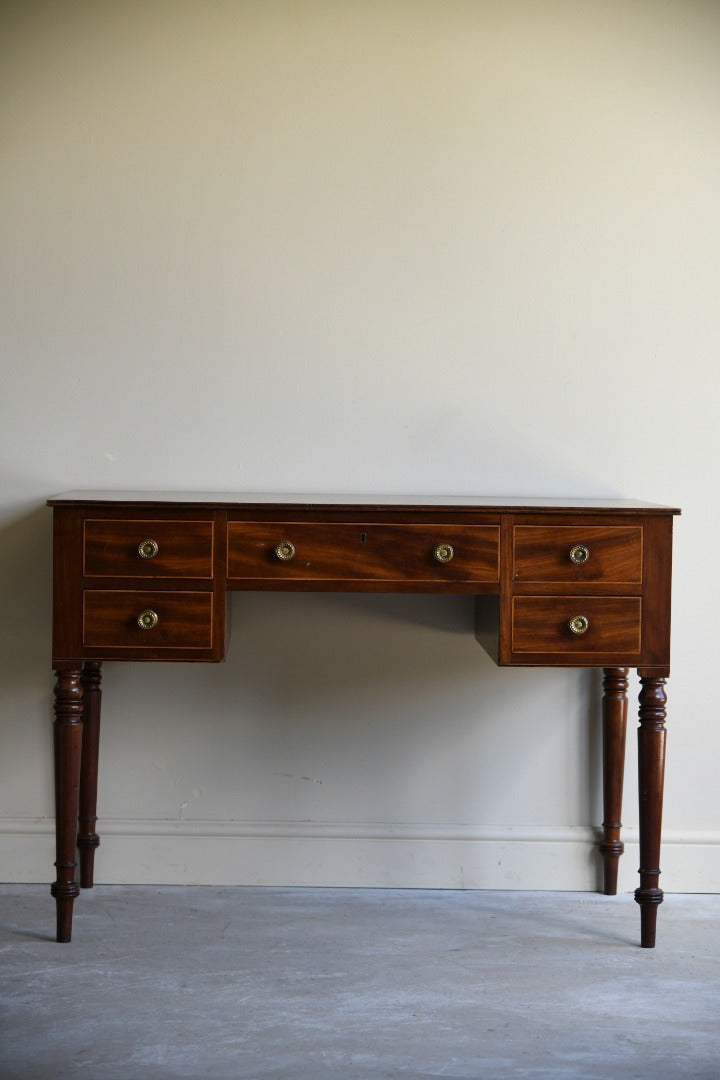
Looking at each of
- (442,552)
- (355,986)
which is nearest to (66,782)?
(355,986)

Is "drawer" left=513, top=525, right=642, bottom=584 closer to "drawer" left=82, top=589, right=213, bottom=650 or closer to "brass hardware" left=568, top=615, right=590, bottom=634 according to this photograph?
"brass hardware" left=568, top=615, right=590, bottom=634

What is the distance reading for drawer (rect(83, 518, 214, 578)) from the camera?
8.27ft

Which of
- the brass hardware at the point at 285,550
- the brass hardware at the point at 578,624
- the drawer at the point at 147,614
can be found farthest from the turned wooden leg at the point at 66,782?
the brass hardware at the point at 578,624

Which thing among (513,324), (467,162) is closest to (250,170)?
(467,162)

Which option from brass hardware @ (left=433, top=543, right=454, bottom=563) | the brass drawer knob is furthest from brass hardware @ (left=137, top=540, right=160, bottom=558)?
brass hardware @ (left=433, top=543, right=454, bottom=563)

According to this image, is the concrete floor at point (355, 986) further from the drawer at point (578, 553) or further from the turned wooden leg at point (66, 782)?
the drawer at point (578, 553)

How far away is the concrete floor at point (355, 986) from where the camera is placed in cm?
205

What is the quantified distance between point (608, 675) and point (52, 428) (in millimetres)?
1524

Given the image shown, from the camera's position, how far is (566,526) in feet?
8.32

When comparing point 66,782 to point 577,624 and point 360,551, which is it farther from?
point 577,624

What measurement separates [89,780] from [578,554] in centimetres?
131

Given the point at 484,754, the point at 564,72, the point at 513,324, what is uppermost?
the point at 564,72

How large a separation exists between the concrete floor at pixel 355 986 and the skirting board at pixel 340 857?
5cm

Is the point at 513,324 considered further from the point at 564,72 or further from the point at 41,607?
the point at 41,607
